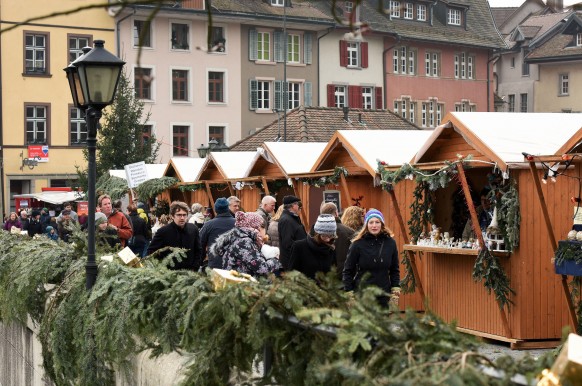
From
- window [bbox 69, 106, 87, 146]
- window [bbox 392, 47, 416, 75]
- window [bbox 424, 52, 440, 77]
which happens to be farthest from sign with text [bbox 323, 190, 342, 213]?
window [bbox 424, 52, 440, 77]

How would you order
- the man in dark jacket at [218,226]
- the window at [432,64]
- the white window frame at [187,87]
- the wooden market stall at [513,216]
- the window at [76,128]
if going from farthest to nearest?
the window at [432,64] < the white window frame at [187,87] < the window at [76,128] < the man in dark jacket at [218,226] < the wooden market stall at [513,216]

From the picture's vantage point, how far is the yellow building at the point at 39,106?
5203 centimetres

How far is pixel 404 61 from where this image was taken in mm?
63719

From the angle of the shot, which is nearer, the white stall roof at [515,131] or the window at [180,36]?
the white stall roof at [515,131]

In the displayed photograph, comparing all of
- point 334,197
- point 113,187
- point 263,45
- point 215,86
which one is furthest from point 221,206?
point 263,45

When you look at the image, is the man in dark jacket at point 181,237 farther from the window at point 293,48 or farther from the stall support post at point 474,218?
the window at point 293,48

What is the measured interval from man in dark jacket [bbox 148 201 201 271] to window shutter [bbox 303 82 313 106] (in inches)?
1851

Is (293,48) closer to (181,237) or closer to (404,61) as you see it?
(404,61)

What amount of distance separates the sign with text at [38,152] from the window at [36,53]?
10.5 ft

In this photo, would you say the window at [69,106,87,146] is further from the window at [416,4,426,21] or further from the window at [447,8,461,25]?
the window at [447,8,461,25]

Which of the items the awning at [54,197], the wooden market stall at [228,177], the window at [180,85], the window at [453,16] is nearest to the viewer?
the wooden market stall at [228,177]

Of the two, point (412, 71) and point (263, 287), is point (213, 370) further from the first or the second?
point (412, 71)

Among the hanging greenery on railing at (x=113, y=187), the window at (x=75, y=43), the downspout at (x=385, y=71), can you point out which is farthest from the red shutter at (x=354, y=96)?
the hanging greenery on railing at (x=113, y=187)

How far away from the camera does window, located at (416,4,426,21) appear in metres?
65.5
